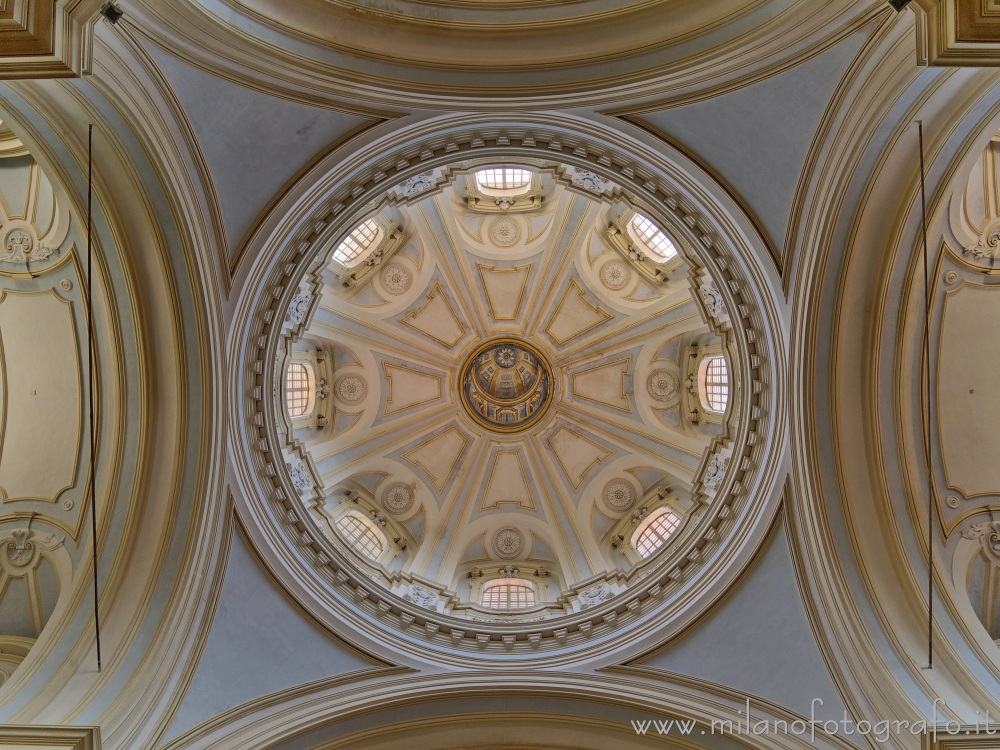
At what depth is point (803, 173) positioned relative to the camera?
11328mm

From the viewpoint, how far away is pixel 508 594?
18969 millimetres

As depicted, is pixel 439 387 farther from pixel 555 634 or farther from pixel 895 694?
pixel 895 694

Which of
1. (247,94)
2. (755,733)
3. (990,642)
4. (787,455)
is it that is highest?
(247,94)

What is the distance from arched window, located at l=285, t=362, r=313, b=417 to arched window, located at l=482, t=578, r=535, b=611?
7.17 m

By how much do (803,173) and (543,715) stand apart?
1063cm

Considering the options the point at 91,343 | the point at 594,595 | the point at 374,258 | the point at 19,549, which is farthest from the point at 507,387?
the point at 19,549

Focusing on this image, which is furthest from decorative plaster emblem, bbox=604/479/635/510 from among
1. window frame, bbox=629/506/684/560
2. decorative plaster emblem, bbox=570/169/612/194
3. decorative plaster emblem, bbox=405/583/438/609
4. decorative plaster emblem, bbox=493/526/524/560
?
decorative plaster emblem, bbox=570/169/612/194

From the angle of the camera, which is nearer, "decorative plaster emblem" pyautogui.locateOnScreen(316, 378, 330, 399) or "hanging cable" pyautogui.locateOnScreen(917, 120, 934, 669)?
"hanging cable" pyautogui.locateOnScreen(917, 120, 934, 669)

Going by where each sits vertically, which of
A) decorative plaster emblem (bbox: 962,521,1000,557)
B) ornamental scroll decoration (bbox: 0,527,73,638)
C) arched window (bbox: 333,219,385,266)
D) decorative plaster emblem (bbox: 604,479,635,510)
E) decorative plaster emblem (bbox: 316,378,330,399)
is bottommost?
ornamental scroll decoration (bbox: 0,527,73,638)

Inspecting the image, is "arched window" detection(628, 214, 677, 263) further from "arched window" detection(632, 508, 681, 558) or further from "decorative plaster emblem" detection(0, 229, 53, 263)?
"decorative plaster emblem" detection(0, 229, 53, 263)

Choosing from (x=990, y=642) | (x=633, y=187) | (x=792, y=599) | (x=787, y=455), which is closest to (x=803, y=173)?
(x=633, y=187)

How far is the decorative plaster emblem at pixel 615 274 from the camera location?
21594 mm

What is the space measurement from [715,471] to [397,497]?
10.4 meters

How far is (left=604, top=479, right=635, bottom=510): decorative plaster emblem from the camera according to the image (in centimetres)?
2116
